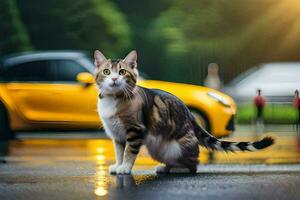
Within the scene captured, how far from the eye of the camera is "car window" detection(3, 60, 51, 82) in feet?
47.1

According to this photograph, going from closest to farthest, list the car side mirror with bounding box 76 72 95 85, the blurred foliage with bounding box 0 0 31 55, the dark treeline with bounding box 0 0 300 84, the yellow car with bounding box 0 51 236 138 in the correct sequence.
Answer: the yellow car with bounding box 0 51 236 138
the car side mirror with bounding box 76 72 95 85
the dark treeline with bounding box 0 0 300 84
the blurred foliage with bounding box 0 0 31 55

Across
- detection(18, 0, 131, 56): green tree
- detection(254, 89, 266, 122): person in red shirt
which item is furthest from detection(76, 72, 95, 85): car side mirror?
detection(254, 89, 266, 122): person in red shirt

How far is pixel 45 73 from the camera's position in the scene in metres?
14.4

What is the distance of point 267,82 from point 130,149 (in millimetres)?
13791

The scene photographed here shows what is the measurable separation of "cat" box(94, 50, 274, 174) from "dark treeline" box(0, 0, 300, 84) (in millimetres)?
9542

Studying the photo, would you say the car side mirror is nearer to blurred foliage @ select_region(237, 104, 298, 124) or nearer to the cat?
blurred foliage @ select_region(237, 104, 298, 124)

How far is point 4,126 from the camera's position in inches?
549

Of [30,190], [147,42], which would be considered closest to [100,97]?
[30,190]

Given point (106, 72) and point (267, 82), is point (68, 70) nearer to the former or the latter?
point (106, 72)

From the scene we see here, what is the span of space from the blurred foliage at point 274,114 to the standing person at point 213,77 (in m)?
1.33

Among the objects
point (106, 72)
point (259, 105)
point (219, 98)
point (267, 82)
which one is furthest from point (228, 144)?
point (267, 82)

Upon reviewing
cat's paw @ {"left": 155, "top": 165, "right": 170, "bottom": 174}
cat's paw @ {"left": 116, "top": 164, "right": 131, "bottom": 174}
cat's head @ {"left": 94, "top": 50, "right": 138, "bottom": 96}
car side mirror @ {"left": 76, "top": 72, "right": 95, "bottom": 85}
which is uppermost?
cat's head @ {"left": 94, "top": 50, "right": 138, "bottom": 96}

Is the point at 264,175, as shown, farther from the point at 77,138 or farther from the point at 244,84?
the point at 244,84

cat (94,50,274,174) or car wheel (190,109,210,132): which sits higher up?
cat (94,50,274,174)
